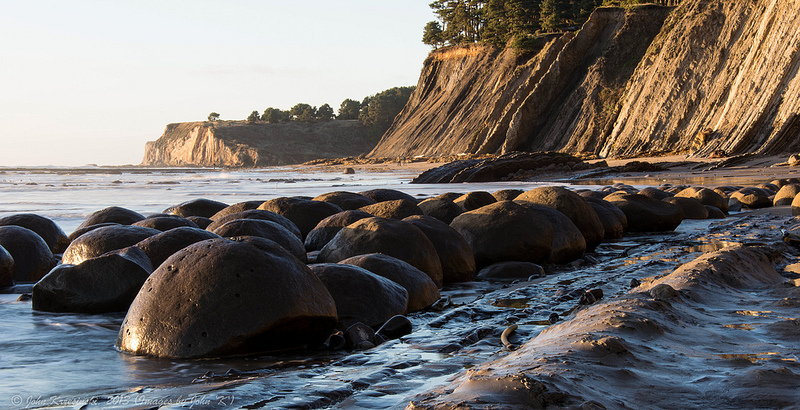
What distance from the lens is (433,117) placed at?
186ft

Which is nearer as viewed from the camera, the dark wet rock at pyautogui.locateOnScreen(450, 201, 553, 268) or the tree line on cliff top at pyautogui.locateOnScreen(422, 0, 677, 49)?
the dark wet rock at pyautogui.locateOnScreen(450, 201, 553, 268)

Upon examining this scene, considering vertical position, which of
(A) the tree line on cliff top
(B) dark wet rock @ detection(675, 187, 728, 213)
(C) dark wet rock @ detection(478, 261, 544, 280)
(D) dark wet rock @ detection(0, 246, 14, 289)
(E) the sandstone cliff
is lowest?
(C) dark wet rock @ detection(478, 261, 544, 280)

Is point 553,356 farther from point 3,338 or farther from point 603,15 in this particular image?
point 603,15

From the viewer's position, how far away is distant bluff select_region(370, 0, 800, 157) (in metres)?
21.3

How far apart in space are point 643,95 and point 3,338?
30.5 metres

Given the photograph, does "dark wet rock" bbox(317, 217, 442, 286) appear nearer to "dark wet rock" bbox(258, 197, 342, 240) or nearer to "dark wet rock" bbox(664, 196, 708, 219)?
"dark wet rock" bbox(258, 197, 342, 240)

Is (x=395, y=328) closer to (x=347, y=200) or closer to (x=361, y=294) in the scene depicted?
(x=361, y=294)

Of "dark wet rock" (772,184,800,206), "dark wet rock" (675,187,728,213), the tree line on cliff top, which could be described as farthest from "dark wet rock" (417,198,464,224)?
the tree line on cliff top

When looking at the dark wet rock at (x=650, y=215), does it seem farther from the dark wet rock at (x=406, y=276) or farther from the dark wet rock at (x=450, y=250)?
the dark wet rock at (x=406, y=276)

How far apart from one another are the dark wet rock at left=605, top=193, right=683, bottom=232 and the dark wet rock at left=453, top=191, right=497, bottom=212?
2376 mm

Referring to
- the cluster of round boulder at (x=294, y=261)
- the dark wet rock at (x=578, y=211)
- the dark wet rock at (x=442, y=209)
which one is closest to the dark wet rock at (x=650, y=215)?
the cluster of round boulder at (x=294, y=261)

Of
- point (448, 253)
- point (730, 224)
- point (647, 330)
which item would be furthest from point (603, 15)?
point (647, 330)

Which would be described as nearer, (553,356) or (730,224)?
(553,356)

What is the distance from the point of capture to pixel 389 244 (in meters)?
5.48
